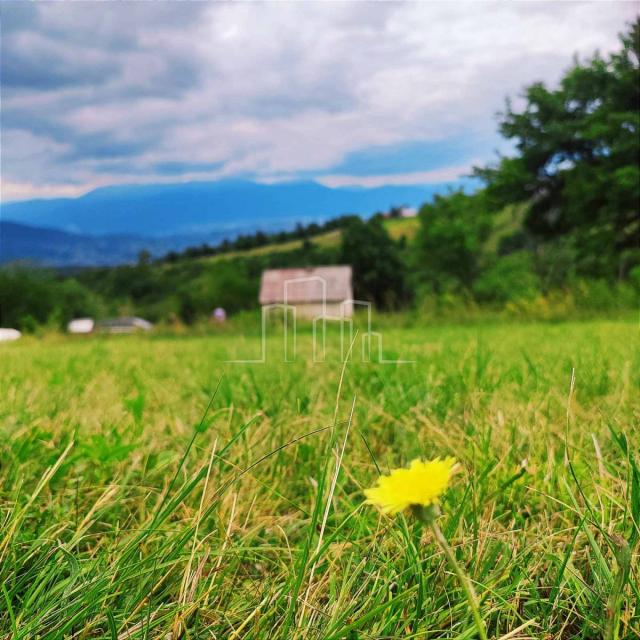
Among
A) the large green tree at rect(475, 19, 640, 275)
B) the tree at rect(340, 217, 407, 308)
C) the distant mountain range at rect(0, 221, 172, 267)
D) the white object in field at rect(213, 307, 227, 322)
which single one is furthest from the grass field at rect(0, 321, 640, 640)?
the distant mountain range at rect(0, 221, 172, 267)

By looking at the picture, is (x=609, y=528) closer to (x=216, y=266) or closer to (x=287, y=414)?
(x=287, y=414)

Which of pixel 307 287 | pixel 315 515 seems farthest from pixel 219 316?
pixel 307 287

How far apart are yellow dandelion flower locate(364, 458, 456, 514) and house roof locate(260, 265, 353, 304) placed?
132 ft

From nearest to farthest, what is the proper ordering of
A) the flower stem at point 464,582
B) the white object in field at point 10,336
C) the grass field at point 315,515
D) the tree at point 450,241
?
the flower stem at point 464,582 → the grass field at point 315,515 → the white object in field at point 10,336 → the tree at point 450,241

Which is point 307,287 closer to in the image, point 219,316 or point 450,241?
point 450,241

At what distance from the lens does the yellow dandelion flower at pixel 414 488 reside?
38 centimetres

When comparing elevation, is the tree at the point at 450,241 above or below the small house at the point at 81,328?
above

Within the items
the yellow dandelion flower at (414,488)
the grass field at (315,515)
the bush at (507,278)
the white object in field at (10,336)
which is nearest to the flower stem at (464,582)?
the yellow dandelion flower at (414,488)

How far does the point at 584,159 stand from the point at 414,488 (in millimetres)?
24211

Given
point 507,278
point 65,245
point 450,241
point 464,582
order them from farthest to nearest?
Result: point 65,245 → point 450,241 → point 507,278 → point 464,582

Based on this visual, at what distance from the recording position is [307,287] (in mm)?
44594

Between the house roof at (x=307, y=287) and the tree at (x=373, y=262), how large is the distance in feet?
10.4

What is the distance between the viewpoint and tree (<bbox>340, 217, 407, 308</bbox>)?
5047 cm

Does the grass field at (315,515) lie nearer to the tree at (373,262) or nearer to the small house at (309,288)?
the small house at (309,288)
